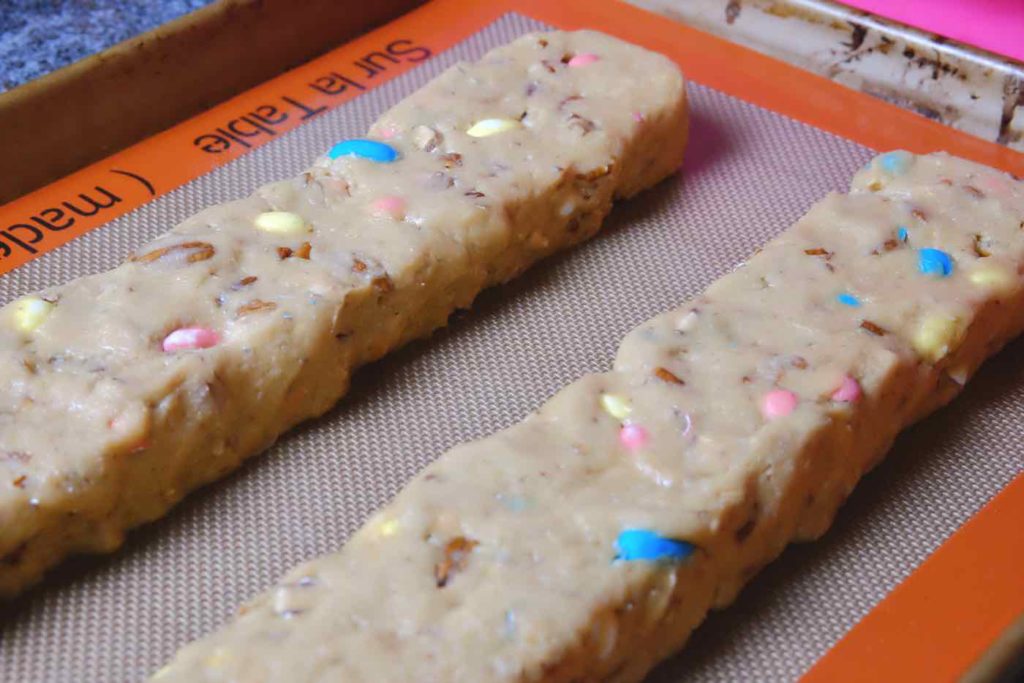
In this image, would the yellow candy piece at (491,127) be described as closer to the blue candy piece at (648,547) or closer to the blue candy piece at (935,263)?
the blue candy piece at (935,263)

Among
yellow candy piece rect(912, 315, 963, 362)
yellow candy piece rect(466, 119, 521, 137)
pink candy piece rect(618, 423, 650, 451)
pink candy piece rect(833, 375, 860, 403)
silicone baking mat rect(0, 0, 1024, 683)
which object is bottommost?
silicone baking mat rect(0, 0, 1024, 683)

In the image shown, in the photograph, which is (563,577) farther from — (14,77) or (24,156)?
(14,77)

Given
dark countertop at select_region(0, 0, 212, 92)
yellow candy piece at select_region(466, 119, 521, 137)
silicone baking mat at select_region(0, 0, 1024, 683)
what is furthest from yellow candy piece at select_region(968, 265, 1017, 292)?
dark countertop at select_region(0, 0, 212, 92)

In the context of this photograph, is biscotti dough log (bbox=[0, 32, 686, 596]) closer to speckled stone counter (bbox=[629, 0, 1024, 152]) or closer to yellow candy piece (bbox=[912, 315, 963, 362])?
speckled stone counter (bbox=[629, 0, 1024, 152])

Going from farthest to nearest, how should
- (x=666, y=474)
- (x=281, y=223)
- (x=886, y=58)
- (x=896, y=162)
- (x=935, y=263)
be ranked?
(x=886, y=58), (x=896, y=162), (x=281, y=223), (x=935, y=263), (x=666, y=474)

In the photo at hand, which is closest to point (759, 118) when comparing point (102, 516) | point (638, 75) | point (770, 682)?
point (638, 75)

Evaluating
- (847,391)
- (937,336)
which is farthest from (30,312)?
(937,336)

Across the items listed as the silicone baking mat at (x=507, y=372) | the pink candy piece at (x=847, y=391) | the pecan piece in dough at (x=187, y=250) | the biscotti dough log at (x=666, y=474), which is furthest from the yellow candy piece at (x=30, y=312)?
the pink candy piece at (x=847, y=391)

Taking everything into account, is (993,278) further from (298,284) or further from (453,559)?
(298,284)
